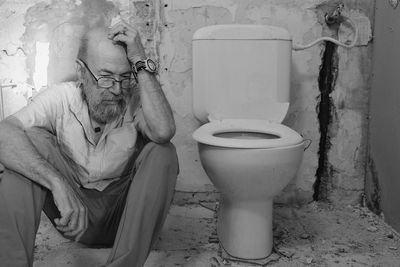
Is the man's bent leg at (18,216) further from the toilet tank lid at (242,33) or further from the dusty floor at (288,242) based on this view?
the toilet tank lid at (242,33)

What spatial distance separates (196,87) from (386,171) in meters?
0.86

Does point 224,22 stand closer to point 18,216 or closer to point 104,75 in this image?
point 104,75

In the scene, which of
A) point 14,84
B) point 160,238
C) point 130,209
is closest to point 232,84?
point 160,238

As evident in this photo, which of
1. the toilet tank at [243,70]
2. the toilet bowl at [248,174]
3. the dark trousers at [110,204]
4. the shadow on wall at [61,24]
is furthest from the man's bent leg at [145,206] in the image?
the shadow on wall at [61,24]

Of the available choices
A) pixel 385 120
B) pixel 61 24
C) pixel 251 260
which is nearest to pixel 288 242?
pixel 251 260

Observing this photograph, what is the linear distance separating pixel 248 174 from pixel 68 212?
54cm

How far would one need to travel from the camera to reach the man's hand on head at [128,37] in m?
1.26

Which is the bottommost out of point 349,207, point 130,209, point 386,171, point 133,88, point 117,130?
point 349,207

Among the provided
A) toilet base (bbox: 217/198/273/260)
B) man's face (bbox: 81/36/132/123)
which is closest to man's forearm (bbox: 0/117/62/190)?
man's face (bbox: 81/36/132/123)

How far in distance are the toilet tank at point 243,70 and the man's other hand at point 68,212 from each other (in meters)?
0.76

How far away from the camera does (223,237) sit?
152 centimetres

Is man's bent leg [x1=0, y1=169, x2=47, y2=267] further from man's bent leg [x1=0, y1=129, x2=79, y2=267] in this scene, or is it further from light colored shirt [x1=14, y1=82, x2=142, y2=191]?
light colored shirt [x1=14, y1=82, x2=142, y2=191]

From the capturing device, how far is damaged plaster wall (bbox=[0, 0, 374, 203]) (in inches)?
71.6

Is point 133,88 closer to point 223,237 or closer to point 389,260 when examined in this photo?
point 223,237
